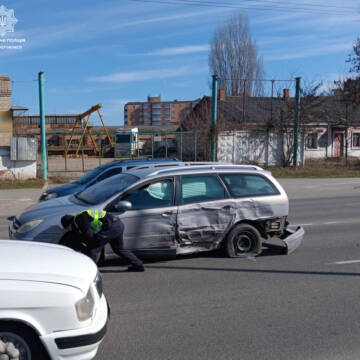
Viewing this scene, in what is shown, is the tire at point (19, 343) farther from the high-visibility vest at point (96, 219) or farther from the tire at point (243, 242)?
the tire at point (243, 242)

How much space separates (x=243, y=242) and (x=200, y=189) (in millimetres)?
1168

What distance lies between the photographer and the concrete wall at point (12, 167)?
21250mm

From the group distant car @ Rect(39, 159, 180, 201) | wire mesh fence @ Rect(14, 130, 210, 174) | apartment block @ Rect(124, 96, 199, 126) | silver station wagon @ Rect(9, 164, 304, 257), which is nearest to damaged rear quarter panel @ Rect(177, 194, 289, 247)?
silver station wagon @ Rect(9, 164, 304, 257)

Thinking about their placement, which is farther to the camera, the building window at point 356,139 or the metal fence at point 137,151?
the building window at point 356,139

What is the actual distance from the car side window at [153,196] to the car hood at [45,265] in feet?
8.47

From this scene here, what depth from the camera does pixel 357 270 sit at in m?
6.90

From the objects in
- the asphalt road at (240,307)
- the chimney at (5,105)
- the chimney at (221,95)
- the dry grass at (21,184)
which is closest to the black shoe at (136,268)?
the asphalt road at (240,307)

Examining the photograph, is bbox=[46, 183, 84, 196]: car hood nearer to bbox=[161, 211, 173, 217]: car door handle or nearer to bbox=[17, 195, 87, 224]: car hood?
bbox=[17, 195, 87, 224]: car hood

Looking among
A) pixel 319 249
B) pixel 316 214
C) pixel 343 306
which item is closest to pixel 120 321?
pixel 343 306

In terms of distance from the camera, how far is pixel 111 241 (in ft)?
20.7

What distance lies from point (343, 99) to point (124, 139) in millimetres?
16632

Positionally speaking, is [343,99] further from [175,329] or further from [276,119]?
[175,329]

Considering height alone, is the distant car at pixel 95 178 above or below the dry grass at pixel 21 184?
above

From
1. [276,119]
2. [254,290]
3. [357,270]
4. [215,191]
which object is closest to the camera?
[254,290]
